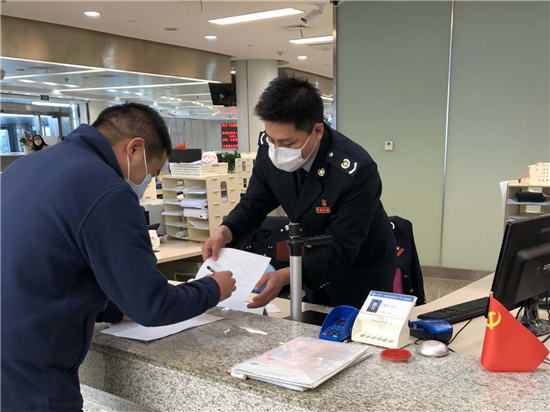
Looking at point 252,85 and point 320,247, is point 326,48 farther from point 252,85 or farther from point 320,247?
point 320,247

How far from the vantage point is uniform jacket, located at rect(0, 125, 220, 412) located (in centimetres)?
104

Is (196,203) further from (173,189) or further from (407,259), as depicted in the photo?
(407,259)

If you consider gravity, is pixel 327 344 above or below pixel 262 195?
below

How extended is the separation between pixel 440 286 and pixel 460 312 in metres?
3.12

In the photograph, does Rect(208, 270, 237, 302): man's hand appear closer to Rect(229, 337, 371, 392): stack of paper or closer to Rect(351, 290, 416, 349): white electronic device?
Rect(229, 337, 371, 392): stack of paper

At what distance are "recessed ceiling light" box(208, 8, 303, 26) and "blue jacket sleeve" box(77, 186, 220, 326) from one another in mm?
5630

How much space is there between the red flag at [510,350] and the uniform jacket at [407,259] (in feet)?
4.10

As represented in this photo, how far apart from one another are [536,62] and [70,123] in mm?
12424

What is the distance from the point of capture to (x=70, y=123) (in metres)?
13.8

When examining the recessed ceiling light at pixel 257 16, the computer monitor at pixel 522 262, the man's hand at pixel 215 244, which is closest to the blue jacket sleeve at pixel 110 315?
the man's hand at pixel 215 244

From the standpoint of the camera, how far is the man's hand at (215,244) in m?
1.77

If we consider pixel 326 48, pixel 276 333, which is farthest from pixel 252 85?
pixel 276 333

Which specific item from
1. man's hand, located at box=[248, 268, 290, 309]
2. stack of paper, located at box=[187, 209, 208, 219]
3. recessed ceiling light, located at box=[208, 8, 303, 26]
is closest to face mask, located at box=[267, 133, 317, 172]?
man's hand, located at box=[248, 268, 290, 309]

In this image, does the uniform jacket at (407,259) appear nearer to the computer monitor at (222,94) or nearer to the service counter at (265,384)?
the service counter at (265,384)
